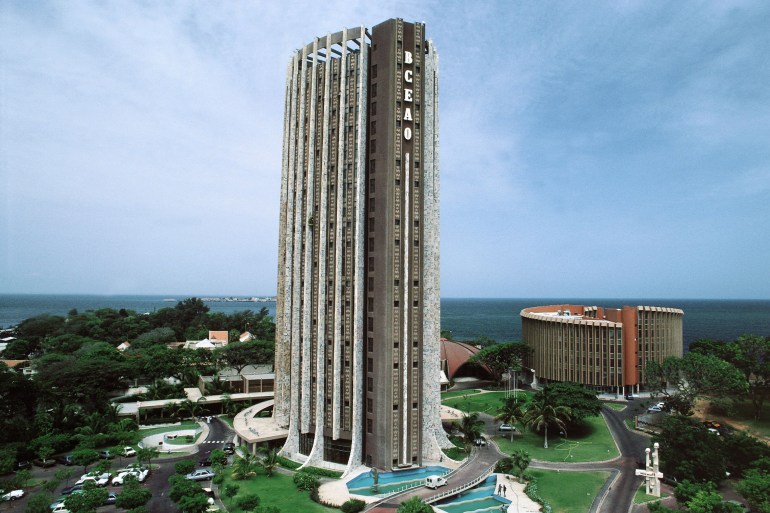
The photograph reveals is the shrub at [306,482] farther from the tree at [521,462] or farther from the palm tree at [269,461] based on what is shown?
the tree at [521,462]

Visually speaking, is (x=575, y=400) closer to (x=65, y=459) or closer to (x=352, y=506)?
(x=352, y=506)

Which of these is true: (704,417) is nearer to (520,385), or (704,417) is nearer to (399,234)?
(520,385)

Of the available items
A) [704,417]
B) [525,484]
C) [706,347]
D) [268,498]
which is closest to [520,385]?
[704,417]

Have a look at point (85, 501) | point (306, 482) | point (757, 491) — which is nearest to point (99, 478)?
point (85, 501)

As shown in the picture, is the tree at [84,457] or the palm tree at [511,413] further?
the palm tree at [511,413]

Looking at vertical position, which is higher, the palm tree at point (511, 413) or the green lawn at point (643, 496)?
the palm tree at point (511, 413)

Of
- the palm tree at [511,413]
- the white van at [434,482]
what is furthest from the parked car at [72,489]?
the palm tree at [511,413]
